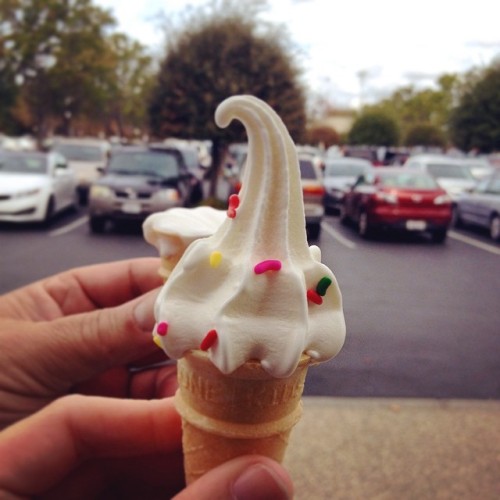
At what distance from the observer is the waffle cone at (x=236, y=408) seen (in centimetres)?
166

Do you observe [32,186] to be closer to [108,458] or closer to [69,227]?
[69,227]

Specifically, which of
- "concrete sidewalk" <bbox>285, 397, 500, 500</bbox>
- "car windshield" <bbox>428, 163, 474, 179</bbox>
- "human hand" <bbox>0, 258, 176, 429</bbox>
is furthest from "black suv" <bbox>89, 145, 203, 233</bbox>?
"car windshield" <bbox>428, 163, 474, 179</bbox>

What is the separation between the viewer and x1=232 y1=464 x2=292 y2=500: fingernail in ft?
5.34

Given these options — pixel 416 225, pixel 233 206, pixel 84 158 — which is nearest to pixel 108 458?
pixel 233 206

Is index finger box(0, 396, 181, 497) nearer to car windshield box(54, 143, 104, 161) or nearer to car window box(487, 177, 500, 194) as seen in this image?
car window box(487, 177, 500, 194)

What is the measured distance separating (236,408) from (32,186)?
33.6ft

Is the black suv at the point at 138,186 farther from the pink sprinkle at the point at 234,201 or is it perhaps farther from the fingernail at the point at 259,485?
the fingernail at the point at 259,485

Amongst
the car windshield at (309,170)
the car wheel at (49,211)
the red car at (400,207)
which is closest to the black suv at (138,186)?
the car wheel at (49,211)

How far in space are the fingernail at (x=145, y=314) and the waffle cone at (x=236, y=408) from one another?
45 cm

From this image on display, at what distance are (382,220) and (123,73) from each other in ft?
62.3

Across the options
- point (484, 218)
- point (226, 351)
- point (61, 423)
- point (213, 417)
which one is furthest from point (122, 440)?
point (484, 218)

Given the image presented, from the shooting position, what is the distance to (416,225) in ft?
28.2

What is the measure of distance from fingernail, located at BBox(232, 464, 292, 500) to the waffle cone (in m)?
0.10

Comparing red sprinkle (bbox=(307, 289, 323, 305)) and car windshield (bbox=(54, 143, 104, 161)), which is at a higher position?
red sprinkle (bbox=(307, 289, 323, 305))
